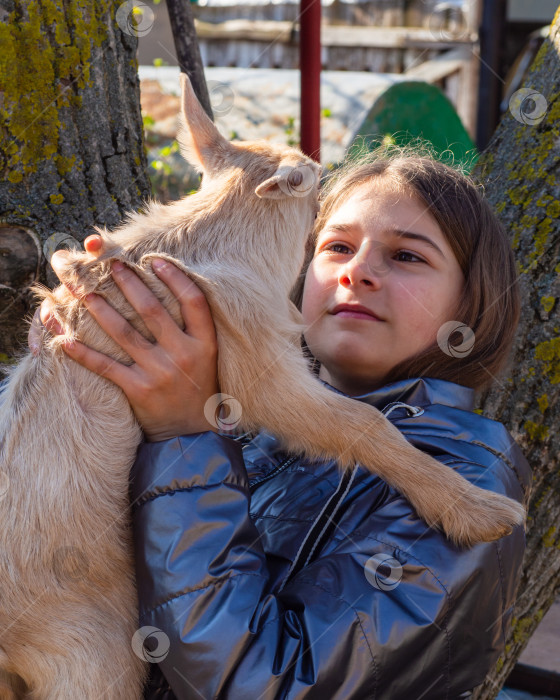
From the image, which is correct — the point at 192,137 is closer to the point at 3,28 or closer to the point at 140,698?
the point at 3,28

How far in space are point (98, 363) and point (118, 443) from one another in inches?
9.0

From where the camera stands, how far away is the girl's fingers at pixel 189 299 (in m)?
2.13

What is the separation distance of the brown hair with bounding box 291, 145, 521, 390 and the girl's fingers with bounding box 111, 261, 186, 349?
758 mm

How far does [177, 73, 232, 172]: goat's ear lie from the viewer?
2617 mm

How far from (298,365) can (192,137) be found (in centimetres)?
94

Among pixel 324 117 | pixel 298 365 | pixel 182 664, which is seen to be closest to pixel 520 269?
pixel 298 365

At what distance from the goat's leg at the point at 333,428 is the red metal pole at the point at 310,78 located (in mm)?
2182

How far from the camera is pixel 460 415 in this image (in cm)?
220

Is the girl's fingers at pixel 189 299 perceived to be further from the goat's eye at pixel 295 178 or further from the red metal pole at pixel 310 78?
the red metal pole at pixel 310 78

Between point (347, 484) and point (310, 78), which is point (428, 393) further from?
point (310, 78)

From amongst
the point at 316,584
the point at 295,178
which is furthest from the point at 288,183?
the point at 316,584

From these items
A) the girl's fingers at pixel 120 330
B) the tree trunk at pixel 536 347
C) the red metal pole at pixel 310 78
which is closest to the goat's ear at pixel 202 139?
the girl's fingers at pixel 120 330

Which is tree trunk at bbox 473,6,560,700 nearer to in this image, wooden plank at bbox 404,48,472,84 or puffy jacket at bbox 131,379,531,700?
puffy jacket at bbox 131,379,531,700

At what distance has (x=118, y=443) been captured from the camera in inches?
83.2
